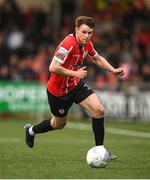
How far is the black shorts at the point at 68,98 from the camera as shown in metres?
13.0

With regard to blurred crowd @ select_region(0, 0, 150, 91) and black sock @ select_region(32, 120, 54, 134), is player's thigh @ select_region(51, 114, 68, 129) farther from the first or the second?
blurred crowd @ select_region(0, 0, 150, 91)

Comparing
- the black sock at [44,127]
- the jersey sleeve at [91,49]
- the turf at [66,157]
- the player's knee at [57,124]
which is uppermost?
Answer: the jersey sleeve at [91,49]

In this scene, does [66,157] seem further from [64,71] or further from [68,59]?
[64,71]

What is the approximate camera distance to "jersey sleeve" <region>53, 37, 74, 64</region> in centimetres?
1245

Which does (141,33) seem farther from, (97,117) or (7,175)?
(7,175)

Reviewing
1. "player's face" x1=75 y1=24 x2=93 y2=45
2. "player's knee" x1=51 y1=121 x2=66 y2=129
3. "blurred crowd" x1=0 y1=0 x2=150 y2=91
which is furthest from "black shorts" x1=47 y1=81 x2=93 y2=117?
"blurred crowd" x1=0 y1=0 x2=150 y2=91

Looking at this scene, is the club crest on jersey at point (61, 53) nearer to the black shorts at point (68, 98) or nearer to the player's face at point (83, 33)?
the player's face at point (83, 33)

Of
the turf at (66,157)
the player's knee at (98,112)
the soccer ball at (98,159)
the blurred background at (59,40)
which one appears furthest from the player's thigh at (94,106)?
the blurred background at (59,40)

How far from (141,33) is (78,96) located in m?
15.4

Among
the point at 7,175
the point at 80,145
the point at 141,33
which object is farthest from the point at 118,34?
A: the point at 7,175

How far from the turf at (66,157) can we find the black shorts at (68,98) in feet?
2.54

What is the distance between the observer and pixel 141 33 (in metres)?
28.0

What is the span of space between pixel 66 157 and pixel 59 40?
47.3 feet

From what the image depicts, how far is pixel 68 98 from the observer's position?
13094mm
